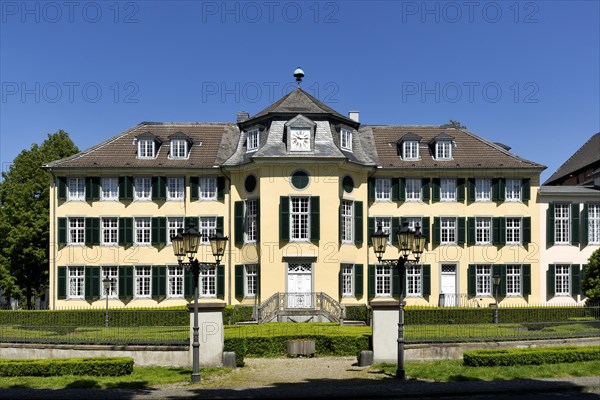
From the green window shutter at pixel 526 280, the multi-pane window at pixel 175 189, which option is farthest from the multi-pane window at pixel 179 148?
the green window shutter at pixel 526 280

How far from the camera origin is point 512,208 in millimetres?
36719

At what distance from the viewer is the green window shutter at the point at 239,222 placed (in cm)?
3475

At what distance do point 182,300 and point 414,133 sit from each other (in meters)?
16.1

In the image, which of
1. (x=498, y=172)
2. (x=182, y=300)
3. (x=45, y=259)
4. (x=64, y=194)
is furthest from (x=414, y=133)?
(x=45, y=259)

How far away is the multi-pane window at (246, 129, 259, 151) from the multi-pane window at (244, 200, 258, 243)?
2.87m

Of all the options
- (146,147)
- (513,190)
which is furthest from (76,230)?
(513,190)

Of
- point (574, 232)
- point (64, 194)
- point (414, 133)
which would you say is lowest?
point (574, 232)

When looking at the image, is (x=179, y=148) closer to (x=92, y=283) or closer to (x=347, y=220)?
(x=92, y=283)

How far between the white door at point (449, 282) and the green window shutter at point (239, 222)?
1107 cm

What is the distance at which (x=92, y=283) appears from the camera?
35.4m

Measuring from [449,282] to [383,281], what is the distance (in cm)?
367

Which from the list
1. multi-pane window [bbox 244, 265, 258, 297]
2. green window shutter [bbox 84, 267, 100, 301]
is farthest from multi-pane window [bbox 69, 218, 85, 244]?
multi-pane window [bbox 244, 265, 258, 297]

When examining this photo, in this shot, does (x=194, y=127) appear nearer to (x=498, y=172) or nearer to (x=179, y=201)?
(x=179, y=201)

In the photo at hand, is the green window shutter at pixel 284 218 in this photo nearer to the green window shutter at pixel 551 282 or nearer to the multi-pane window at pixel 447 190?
the multi-pane window at pixel 447 190
